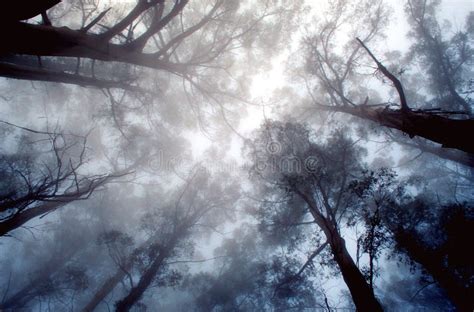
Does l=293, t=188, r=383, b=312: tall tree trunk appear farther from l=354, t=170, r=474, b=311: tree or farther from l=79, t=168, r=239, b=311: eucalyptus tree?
l=79, t=168, r=239, b=311: eucalyptus tree

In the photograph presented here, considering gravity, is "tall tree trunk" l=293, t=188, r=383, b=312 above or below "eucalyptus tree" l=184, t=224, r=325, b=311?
below

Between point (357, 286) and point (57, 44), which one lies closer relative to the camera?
point (57, 44)

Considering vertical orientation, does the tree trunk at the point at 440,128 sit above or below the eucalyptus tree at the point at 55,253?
below

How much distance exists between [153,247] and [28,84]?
19889 millimetres

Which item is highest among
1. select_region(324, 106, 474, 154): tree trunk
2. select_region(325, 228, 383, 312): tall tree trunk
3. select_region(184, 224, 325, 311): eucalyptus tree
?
select_region(184, 224, 325, 311): eucalyptus tree

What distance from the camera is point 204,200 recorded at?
17.7m

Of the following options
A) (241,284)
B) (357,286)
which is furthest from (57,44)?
(241,284)

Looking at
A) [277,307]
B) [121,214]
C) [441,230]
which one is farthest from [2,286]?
[441,230]

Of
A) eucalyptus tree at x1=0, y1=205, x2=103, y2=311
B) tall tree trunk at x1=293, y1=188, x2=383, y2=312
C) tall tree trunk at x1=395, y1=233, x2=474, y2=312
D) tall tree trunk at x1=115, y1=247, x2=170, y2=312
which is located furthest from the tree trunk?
eucalyptus tree at x1=0, y1=205, x2=103, y2=311

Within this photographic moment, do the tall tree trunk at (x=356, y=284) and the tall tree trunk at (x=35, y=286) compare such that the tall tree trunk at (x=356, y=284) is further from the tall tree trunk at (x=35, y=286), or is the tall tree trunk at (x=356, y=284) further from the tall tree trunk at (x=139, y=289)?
the tall tree trunk at (x=35, y=286)

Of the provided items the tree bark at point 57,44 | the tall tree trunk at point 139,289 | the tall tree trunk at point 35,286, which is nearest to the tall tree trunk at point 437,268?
the tree bark at point 57,44

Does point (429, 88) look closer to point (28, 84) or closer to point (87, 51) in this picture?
point (87, 51)

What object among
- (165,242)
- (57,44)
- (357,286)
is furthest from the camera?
(165,242)

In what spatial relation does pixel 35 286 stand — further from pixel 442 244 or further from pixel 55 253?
pixel 442 244
